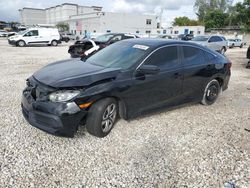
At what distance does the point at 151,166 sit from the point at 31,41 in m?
21.5

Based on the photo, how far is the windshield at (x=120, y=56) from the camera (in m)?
3.77

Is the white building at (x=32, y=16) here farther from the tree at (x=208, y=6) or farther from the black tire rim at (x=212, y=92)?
the black tire rim at (x=212, y=92)

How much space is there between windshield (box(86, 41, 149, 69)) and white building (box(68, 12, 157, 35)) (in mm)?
54411

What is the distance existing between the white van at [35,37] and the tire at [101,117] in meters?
20.2

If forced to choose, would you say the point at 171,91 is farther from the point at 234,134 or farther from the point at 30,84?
the point at 30,84

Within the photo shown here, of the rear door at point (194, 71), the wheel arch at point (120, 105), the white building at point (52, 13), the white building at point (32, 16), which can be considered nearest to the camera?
the wheel arch at point (120, 105)

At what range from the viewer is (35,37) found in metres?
21.4

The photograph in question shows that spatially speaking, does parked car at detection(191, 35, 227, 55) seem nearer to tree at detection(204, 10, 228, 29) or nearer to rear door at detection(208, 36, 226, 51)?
rear door at detection(208, 36, 226, 51)

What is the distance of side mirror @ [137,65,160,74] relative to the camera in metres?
3.52

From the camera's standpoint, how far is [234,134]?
12.6ft

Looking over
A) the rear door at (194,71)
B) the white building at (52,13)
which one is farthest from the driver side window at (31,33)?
the white building at (52,13)

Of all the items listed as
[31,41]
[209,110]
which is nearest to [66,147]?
[209,110]

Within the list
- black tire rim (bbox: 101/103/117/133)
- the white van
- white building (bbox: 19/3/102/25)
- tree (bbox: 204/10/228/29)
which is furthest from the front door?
white building (bbox: 19/3/102/25)

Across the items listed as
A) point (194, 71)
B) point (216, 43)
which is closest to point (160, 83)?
point (194, 71)
